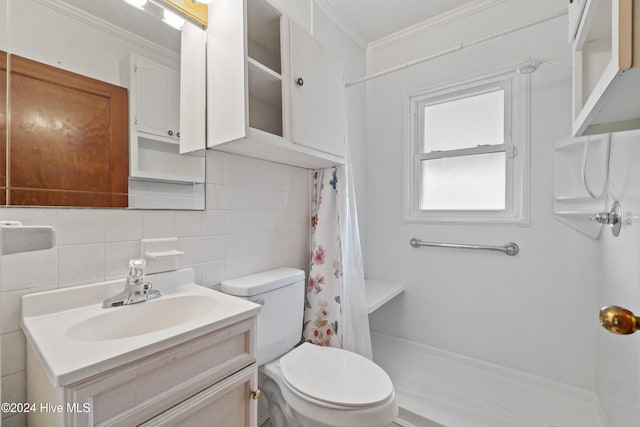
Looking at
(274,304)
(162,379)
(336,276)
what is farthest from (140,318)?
(336,276)

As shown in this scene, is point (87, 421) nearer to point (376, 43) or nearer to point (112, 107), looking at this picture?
point (112, 107)

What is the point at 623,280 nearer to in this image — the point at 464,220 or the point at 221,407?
the point at 464,220

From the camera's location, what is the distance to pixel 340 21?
6.53 ft

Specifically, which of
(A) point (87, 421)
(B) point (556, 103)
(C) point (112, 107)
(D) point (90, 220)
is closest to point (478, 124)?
(B) point (556, 103)

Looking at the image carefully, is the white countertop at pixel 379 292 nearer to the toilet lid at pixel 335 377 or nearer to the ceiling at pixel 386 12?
the toilet lid at pixel 335 377

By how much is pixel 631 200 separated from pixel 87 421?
61.7 inches

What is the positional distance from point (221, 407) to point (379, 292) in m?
1.35

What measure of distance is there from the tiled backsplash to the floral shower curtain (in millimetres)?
169

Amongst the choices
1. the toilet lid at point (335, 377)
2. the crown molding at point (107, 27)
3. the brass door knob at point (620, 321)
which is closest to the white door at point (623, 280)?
the brass door knob at point (620, 321)

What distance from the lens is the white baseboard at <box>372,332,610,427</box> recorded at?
4.65ft

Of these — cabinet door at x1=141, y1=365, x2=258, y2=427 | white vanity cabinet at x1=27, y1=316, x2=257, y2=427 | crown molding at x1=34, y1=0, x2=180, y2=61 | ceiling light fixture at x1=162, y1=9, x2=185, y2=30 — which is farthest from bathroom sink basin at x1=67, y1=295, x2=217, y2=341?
ceiling light fixture at x1=162, y1=9, x2=185, y2=30

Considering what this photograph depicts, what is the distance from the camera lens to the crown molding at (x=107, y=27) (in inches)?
34.9

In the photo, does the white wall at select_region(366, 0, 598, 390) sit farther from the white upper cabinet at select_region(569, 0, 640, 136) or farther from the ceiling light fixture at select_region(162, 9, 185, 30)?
the ceiling light fixture at select_region(162, 9, 185, 30)

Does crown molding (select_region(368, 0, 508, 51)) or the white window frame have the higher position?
crown molding (select_region(368, 0, 508, 51))
